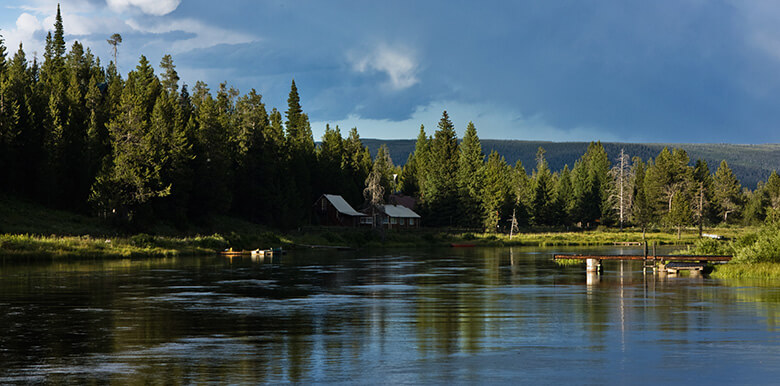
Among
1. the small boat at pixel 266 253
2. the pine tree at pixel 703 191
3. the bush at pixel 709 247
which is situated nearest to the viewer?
the bush at pixel 709 247

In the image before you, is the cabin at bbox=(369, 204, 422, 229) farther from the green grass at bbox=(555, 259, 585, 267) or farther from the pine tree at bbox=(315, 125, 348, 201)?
the green grass at bbox=(555, 259, 585, 267)

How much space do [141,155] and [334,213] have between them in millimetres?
55938

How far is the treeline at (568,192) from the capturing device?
13962 cm

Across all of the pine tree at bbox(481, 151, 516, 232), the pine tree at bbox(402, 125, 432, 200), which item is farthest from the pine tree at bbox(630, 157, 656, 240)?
the pine tree at bbox(402, 125, 432, 200)

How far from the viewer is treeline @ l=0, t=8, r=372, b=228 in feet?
276

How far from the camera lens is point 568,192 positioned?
167250mm

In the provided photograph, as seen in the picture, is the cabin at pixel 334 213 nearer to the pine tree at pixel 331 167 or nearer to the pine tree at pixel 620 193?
the pine tree at pixel 331 167

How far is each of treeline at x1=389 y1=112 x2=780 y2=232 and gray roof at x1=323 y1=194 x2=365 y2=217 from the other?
1596 cm

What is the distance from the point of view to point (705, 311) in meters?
25.8

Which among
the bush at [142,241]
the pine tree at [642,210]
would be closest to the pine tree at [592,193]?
the pine tree at [642,210]

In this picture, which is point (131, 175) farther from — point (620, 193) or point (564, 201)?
point (620, 193)

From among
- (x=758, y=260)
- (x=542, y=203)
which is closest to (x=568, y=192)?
(x=542, y=203)

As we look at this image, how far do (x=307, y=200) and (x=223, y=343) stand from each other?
370 ft

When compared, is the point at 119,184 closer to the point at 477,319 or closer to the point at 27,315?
the point at 27,315
